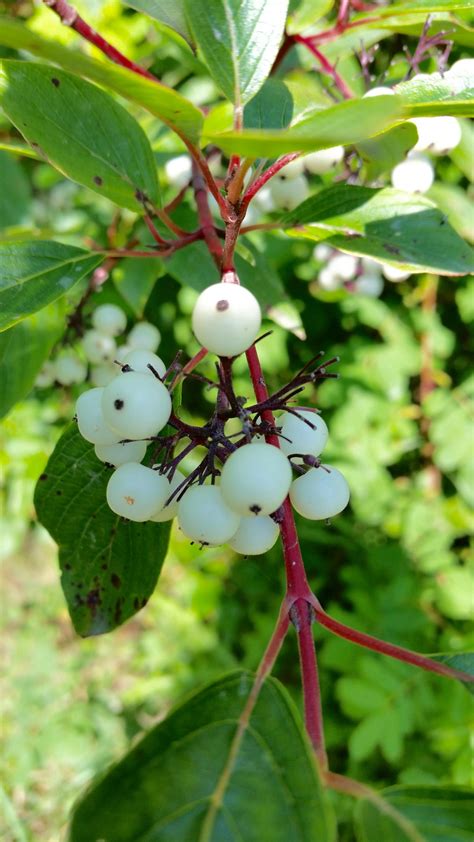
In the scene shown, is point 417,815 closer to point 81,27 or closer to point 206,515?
point 206,515

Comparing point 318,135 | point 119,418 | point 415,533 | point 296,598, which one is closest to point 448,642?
point 415,533

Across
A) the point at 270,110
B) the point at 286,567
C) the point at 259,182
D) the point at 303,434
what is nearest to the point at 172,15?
the point at 270,110

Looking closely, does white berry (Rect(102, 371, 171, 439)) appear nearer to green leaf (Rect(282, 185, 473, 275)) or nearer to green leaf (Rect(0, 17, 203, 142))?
green leaf (Rect(0, 17, 203, 142))

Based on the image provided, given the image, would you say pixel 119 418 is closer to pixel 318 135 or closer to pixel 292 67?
pixel 318 135

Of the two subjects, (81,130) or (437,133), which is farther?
(437,133)

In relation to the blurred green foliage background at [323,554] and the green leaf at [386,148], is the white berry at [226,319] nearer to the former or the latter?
the green leaf at [386,148]

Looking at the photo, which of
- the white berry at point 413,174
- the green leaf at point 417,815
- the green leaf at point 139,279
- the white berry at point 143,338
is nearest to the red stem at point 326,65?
the white berry at point 413,174
